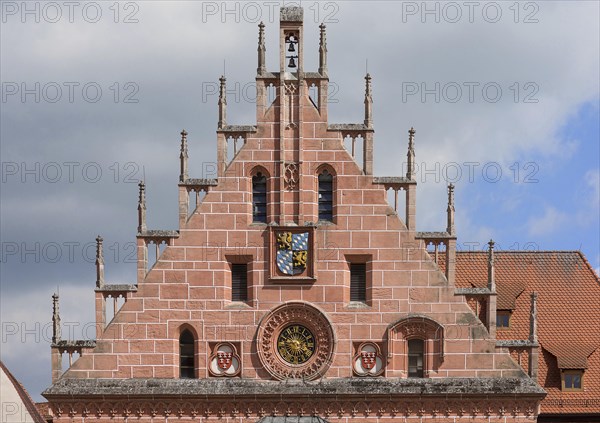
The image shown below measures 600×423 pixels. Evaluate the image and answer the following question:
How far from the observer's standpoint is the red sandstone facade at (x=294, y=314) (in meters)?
47.8

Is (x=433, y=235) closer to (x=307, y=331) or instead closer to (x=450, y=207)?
(x=450, y=207)

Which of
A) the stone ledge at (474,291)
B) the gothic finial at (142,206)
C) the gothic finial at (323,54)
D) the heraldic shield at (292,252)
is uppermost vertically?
the gothic finial at (323,54)

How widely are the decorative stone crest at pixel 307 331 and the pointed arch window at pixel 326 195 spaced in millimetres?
2730

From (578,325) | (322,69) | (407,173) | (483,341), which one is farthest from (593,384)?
(322,69)

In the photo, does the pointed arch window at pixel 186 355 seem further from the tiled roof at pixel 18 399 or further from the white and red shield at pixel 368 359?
the tiled roof at pixel 18 399

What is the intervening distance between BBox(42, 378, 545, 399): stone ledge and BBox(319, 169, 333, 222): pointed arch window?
4.79 m

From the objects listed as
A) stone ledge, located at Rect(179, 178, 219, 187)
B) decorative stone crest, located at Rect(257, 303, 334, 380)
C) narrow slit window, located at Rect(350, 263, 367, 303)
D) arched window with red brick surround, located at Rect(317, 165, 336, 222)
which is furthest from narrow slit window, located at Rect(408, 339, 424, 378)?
stone ledge, located at Rect(179, 178, 219, 187)

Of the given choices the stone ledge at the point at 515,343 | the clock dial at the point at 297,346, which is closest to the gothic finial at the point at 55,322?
the clock dial at the point at 297,346

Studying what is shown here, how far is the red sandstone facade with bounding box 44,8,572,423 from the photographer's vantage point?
4778 centimetres

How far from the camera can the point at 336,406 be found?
47.8 meters

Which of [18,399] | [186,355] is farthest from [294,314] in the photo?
[18,399]

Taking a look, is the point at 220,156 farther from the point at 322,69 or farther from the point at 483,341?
the point at 483,341

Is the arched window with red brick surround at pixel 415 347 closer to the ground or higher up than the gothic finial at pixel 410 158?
closer to the ground

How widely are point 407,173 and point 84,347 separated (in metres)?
10.3
